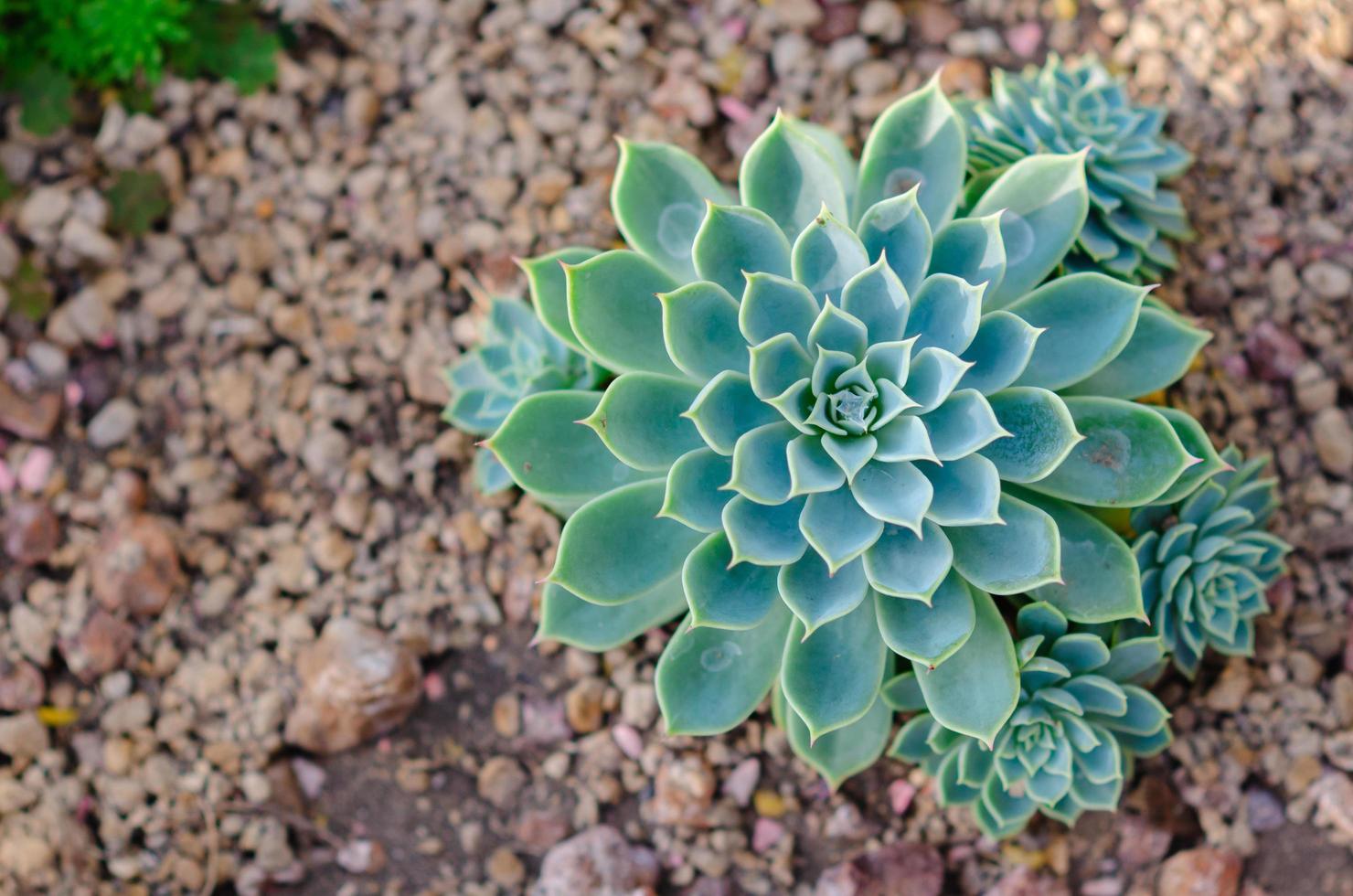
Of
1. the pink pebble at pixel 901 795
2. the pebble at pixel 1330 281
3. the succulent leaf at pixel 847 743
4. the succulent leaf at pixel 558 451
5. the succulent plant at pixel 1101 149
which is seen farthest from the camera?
the pebble at pixel 1330 281

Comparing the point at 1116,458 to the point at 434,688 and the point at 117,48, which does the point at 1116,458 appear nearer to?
the point at 434,688

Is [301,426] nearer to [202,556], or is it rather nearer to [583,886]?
[202,556]

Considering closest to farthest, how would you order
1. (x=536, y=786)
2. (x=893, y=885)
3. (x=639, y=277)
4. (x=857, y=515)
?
(x=857, y=515) → (x=639, y=277) → (x=893, y=885) → (x=536, y=786)

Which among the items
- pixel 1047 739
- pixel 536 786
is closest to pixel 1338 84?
pixel 1047 739

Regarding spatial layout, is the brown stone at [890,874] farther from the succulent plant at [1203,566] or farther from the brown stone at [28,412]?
the brown stone at [28,412]

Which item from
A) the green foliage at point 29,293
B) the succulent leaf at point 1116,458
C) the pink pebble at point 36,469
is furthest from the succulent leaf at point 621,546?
the green foliage at point 29,293

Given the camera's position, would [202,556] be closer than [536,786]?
No

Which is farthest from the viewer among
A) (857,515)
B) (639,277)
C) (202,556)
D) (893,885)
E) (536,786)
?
(202,556)

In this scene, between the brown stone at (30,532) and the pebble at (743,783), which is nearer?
the pebble at (743,783)
